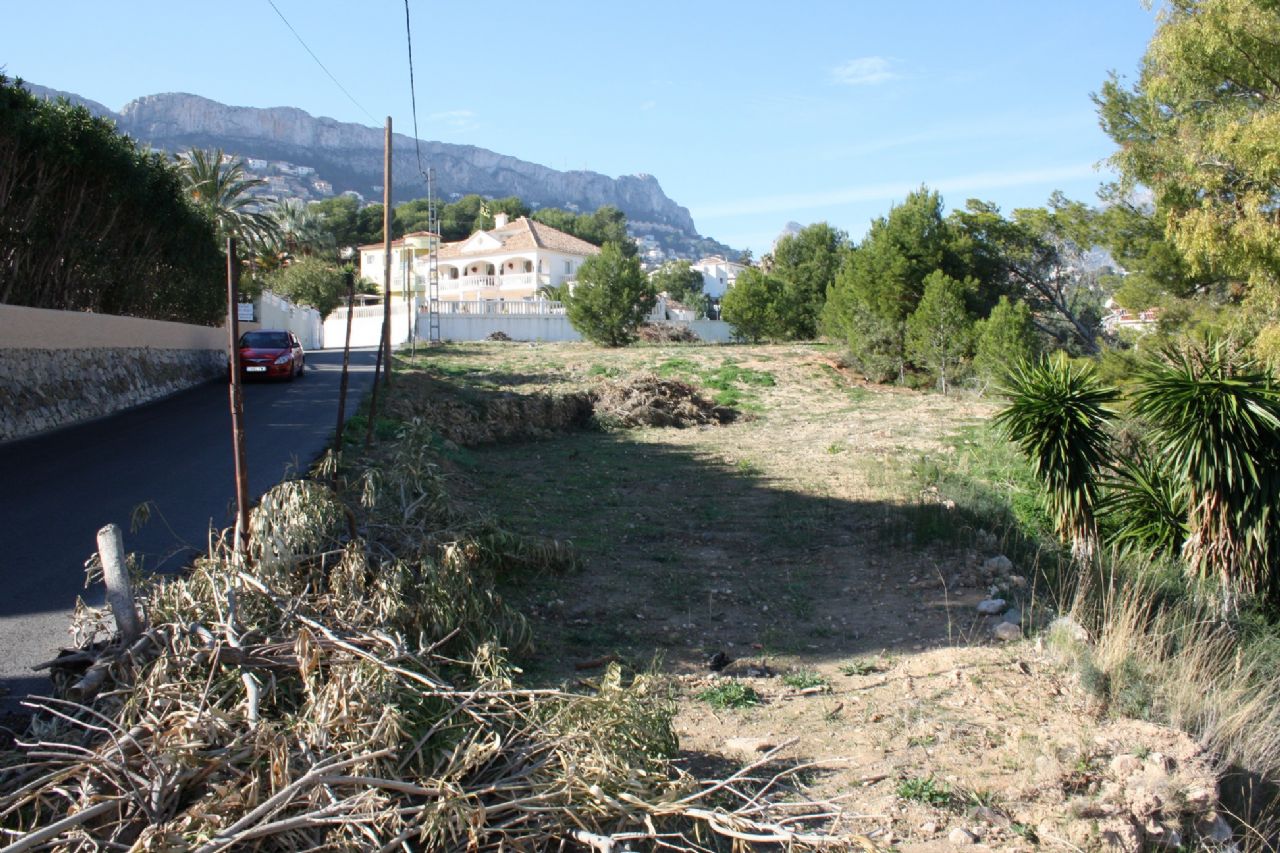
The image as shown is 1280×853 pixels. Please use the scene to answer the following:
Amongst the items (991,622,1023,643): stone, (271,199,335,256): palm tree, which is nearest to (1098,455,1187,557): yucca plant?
(991,622,1023,643): stone

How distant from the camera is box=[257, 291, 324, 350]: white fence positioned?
139 ft

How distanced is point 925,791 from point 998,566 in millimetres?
5256

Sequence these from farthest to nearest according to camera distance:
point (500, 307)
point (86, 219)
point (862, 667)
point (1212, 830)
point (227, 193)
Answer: point (500, 307), point (227, 193), point (86, 219), point (862, 667), point (1212, 830)

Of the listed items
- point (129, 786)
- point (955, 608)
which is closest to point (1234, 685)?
point (955, 608)

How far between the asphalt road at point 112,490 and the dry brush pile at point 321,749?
2.97 ft

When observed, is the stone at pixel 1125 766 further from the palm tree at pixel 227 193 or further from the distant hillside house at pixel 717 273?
the distant hillside house at pixel 717 273

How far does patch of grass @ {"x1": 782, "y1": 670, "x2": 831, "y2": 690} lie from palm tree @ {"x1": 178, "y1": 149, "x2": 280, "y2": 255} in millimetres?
42437

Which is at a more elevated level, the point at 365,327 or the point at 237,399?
the point at 365,327

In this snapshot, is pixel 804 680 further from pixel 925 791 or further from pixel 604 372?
pixel 604 372

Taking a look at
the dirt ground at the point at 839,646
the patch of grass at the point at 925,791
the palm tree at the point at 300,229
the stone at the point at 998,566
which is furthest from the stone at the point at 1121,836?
A: the palm tree at the point at 300,229

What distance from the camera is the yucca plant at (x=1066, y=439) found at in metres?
10.4

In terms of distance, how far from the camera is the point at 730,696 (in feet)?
22.4

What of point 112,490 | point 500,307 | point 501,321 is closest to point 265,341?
point 112,490

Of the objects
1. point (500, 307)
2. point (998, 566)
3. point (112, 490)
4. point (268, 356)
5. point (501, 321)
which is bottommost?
point (998, 566)
